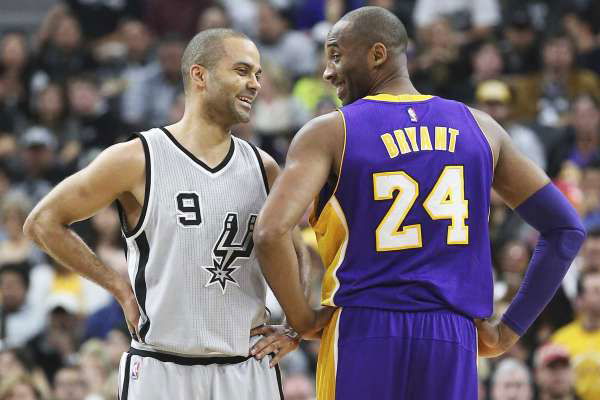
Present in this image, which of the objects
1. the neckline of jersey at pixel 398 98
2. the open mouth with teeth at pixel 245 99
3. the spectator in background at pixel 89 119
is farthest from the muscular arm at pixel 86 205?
the spectator in background at pixel 89 119

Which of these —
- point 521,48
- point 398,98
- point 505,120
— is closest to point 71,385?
point 398,98

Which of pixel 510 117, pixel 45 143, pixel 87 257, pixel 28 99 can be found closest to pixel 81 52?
pixel 28 99

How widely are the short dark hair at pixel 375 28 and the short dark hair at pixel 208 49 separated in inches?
23.7

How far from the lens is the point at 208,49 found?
5246 millimetres

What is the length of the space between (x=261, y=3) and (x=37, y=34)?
360 centimetres

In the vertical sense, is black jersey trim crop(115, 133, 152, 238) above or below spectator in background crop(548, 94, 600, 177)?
below

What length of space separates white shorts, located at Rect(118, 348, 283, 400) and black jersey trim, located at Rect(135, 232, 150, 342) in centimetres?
13

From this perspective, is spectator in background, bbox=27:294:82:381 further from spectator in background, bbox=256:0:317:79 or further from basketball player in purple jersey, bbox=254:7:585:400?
basketball player in purple jersey, bbox=254:7:585:400

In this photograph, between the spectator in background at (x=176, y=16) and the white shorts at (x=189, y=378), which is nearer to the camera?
the white shorts at (x=189, y=378)

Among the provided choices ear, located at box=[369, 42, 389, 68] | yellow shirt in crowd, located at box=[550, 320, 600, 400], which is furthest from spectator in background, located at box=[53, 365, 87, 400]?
ear, located at box=[369, 42, 389, 68]

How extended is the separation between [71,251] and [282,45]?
944 cm

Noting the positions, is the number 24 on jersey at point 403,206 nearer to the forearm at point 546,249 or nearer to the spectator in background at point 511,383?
the forearm at point 546,249

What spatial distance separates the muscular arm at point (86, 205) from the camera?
495 cm

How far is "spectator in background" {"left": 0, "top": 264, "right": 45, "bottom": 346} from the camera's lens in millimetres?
10703
